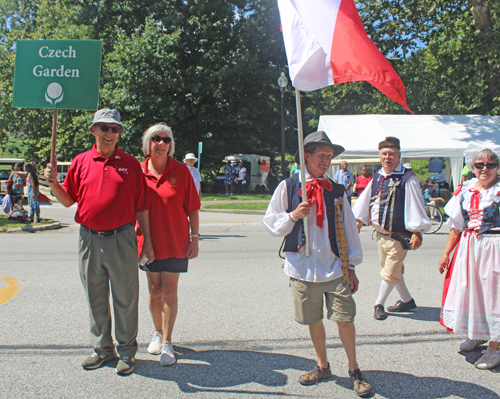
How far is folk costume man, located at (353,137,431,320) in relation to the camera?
474 cm

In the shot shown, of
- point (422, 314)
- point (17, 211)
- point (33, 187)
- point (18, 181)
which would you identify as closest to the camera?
point (422, 314)

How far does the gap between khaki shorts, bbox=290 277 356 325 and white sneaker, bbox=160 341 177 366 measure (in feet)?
3.64

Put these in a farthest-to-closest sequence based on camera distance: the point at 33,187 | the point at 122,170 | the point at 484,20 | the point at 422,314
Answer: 1. the point at 484,20
2. the point at 33,187
3. the point at 422,314
4. the point at 122,170

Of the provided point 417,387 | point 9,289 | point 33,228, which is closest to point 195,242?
point 417,387

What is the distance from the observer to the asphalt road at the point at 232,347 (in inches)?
130

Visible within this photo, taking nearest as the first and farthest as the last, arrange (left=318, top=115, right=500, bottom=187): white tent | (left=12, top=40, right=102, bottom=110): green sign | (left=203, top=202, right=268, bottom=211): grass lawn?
(left=12, top=40, right=102, bottom=110): green sign, (left=318, top=115, right=500, bottom=187): white tent, (left=203, top=202, right=268, bottom=211): grass lawn

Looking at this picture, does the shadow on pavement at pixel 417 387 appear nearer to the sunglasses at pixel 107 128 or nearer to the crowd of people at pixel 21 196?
the sunglasses at pixel 107 128

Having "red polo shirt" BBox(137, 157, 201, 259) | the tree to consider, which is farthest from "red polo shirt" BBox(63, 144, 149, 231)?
the tree

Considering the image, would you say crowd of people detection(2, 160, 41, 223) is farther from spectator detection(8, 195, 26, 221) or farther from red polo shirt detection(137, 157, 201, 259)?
red polo shirt detection(137, 157, 201, 259)

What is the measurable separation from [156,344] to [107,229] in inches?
44.8

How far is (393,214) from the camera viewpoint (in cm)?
484

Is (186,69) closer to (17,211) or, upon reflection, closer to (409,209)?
(17,211)

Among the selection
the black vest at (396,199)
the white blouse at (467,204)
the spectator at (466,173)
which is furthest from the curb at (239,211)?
the white blouse at (467,204)

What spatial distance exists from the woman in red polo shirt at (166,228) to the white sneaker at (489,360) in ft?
8.11
